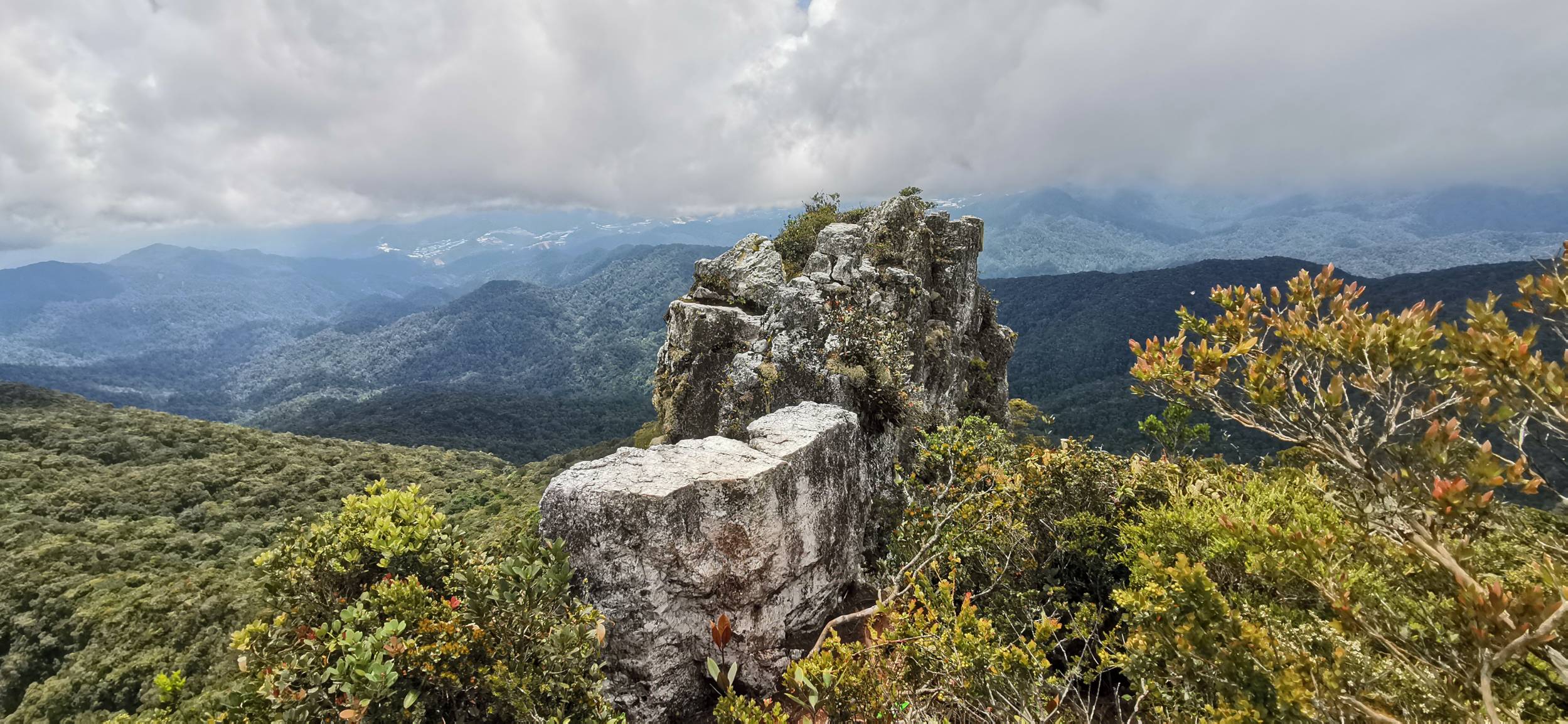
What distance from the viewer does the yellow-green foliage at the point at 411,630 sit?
686cm

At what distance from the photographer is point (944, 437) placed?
15.2 meters

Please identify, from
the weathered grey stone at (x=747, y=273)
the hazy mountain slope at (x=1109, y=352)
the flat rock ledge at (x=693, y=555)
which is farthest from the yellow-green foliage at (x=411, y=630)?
the hazy mountain slope at (x=1109, y=352)

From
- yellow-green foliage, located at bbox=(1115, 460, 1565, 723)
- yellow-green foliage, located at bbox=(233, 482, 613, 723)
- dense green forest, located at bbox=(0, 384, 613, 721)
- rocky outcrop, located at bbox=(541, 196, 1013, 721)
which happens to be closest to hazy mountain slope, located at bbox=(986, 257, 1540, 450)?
rocky outcrop, located at bbox=(541, 196, 1013, 721)

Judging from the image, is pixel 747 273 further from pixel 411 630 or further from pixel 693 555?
pixel 411 630

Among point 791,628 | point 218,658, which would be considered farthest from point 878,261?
point 218,658

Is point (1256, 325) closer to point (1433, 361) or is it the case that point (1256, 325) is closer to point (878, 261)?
point (1433, 361)

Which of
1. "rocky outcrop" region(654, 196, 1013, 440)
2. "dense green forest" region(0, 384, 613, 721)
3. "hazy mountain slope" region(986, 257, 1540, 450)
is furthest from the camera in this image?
"hazy mountain slope" region(986, 257, 1540, 450)

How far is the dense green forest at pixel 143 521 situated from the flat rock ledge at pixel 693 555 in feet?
14.2

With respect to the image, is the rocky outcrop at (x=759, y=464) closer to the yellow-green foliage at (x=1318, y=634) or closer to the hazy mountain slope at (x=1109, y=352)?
the yellow-green foliage at (x=1318, y=634)

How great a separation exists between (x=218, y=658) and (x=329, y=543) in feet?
80.5

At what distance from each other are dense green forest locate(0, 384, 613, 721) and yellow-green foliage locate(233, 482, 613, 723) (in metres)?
4.46

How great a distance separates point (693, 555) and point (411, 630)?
432 cm

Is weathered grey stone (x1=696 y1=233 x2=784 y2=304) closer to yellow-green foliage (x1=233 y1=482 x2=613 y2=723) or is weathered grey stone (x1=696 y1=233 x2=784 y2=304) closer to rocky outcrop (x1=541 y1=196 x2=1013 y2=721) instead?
rocky outcrop (x1=541 y1=196 x2=1013 y2=721)

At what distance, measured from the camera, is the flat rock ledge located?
33.1 ft
